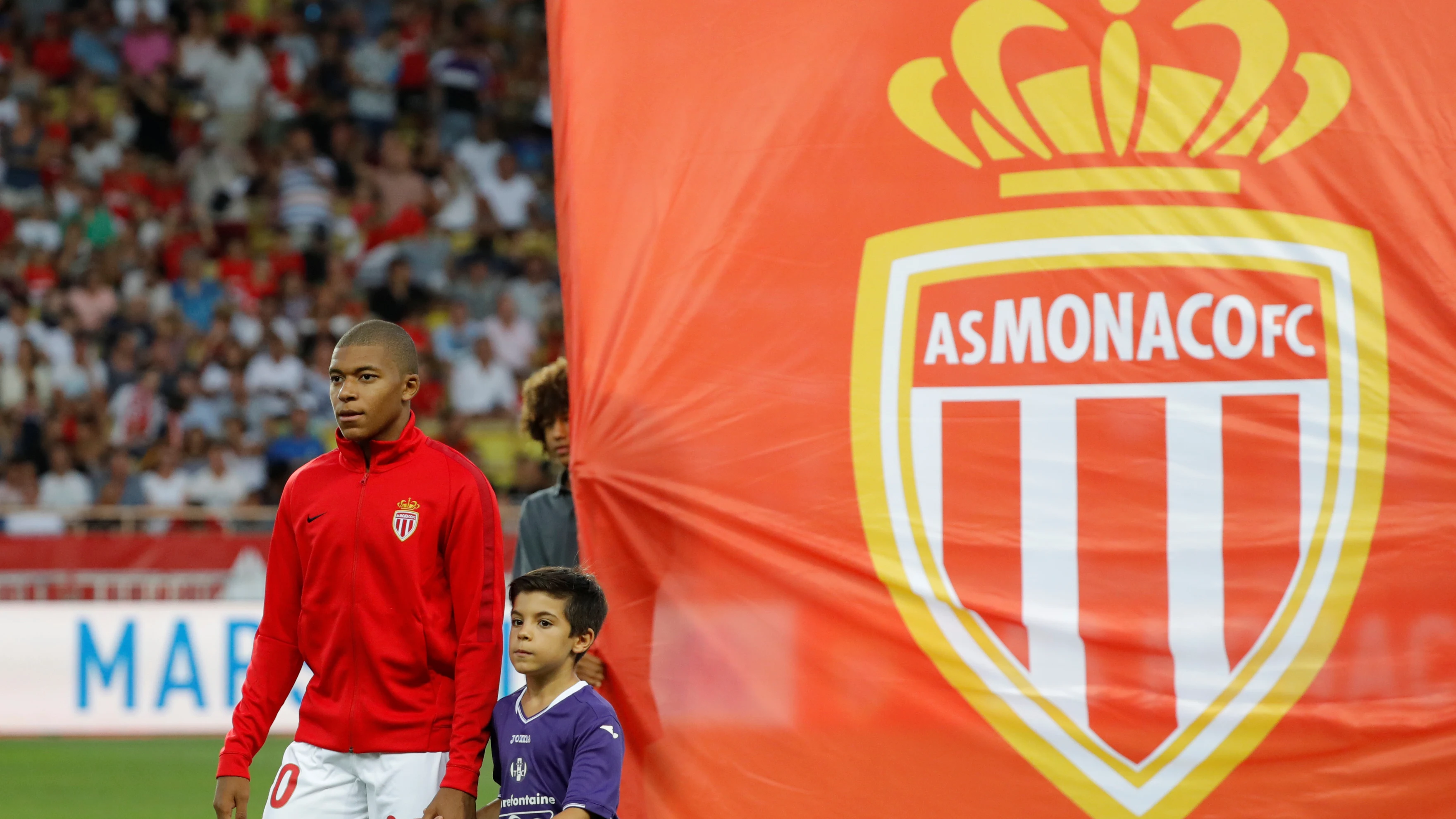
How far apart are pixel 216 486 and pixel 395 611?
27.9ft

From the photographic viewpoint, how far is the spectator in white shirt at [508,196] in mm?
14062

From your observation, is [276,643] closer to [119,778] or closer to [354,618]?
[354,618]

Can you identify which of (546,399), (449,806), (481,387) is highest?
(481,387)

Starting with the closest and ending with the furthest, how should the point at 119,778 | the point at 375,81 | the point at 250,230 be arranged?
1. the point at 119,778
2. the point at 250,230
3. the point at 375,81

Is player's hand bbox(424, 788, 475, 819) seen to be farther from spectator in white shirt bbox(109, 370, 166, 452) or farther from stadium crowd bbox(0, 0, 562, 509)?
spectator in white shirt bbox(109, 370, 166, 452)

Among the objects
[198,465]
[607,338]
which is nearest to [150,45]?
[198,465]

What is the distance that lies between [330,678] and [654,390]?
1.07 meters

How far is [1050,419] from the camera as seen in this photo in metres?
3.97

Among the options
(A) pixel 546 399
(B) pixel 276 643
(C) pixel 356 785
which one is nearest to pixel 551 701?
(C) pixel 356 785

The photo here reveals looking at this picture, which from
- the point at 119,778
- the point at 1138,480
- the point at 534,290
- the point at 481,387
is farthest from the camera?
the point at 534,290

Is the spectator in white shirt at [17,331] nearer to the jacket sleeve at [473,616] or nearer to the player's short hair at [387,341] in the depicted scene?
the player's short hair at [387,341]

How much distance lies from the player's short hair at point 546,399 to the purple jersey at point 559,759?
1.13m

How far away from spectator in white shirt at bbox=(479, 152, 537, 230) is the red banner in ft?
33.0

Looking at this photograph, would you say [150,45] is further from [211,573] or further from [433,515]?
[433,515]
